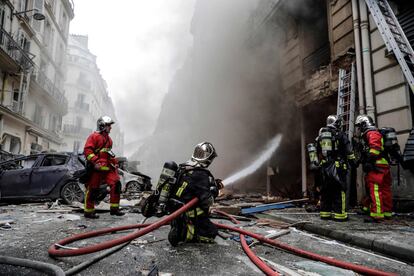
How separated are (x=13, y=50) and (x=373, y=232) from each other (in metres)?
17.0

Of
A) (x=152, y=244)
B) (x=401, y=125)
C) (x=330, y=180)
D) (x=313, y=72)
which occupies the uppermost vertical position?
(x=313, y=72)

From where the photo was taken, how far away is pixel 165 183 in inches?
112

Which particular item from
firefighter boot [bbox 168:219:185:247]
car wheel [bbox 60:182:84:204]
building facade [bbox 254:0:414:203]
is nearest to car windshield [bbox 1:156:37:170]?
car wheel [bbox 60:182:84:204]

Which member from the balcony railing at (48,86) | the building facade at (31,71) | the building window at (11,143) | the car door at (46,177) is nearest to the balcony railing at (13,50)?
the building facade at (31,71)

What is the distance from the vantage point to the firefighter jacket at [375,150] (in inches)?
168

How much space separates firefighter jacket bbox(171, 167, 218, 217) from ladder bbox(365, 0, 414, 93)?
4.43m

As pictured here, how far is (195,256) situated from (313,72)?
746 cm

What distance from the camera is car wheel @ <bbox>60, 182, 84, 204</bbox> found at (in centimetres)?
718

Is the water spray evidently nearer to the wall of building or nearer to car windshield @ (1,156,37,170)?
the wall of building

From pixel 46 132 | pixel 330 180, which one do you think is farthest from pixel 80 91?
pixel 330 180

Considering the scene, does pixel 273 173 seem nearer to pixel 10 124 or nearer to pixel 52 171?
pixel 52 171

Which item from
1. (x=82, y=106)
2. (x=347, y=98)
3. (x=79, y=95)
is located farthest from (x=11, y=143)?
(x=79, y=95)

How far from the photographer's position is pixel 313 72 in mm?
8430

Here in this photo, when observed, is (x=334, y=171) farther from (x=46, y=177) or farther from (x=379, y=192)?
(x=46, y=177)
